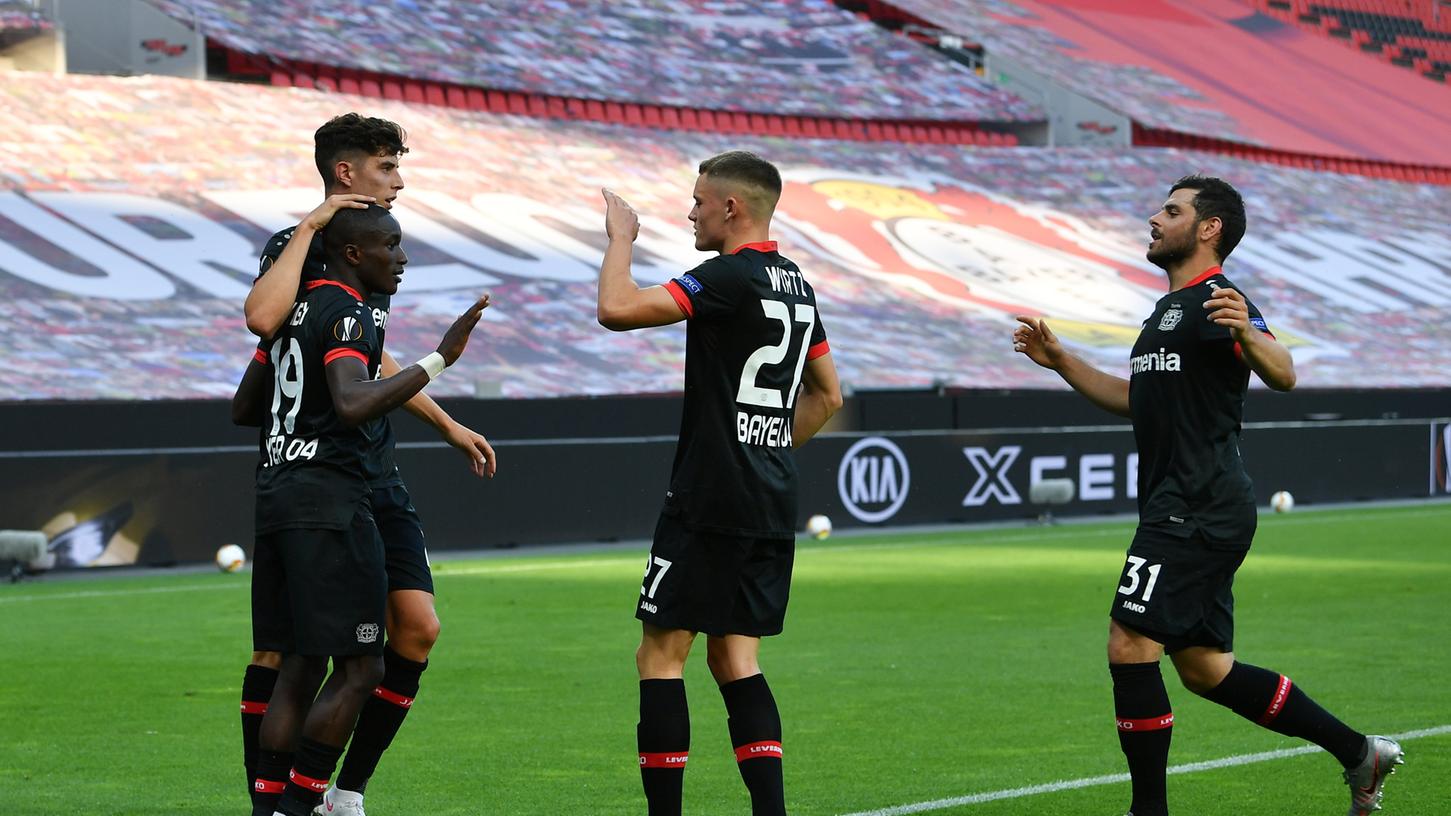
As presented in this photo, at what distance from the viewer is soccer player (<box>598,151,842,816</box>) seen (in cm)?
576

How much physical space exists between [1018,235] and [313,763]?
1143 inches

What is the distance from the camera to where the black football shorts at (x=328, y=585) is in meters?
5.66

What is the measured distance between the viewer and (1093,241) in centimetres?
3444

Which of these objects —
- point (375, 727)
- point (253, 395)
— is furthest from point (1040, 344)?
point (253, 395)

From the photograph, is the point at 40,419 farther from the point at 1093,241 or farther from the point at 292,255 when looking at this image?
the point at 1093,241

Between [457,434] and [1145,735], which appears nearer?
[1145,735]

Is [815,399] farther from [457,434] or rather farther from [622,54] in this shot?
[622,54]

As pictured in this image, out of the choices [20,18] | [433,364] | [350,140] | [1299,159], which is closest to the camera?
[433,364]

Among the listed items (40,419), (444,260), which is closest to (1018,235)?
(444,260)

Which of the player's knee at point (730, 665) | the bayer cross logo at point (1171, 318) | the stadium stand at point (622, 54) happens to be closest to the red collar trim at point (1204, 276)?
the bayer cross logo at point (1171, 318)

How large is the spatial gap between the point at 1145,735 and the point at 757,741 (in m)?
1.30

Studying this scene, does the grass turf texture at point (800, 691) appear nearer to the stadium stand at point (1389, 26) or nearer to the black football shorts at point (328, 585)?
the black football shorts at point (328, 585)

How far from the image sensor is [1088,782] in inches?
291

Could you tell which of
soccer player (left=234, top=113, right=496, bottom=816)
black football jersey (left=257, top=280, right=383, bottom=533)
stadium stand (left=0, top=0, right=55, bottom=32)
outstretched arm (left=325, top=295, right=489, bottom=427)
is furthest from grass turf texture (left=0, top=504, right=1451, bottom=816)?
stadium stand (left=0, top=0, right=55, bottom=32)
